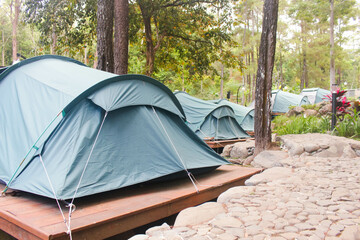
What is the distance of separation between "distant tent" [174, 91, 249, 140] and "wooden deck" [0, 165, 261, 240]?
20.5 feet

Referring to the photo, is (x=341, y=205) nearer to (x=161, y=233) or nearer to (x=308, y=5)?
(x=161, y=233)

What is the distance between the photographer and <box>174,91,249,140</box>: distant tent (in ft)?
33.8

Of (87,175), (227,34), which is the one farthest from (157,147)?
(227,34)

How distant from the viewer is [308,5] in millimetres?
21375

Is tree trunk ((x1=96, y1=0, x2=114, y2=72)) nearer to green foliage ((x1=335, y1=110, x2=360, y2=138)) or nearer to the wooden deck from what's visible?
the wooden deck

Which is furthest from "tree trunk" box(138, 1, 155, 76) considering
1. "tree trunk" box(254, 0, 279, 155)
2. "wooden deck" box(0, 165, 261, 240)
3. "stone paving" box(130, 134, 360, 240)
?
"stone paving" box(130, 134, 360, 240)

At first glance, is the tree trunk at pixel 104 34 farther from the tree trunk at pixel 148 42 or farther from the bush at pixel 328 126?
the bush at pixel 328 126

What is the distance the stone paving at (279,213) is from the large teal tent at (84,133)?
935mm

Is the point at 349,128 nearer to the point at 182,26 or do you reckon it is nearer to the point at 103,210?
the point at 103,210

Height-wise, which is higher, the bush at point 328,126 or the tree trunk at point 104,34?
the tree trunk at point 104,34

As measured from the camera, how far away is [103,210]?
9.59ft

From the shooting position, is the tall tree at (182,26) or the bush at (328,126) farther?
the tall tree at (182,26)

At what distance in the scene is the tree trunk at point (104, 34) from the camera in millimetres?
6969

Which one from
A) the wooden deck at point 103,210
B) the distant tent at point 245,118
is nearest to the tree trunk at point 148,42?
the distant tent at point 245,118
